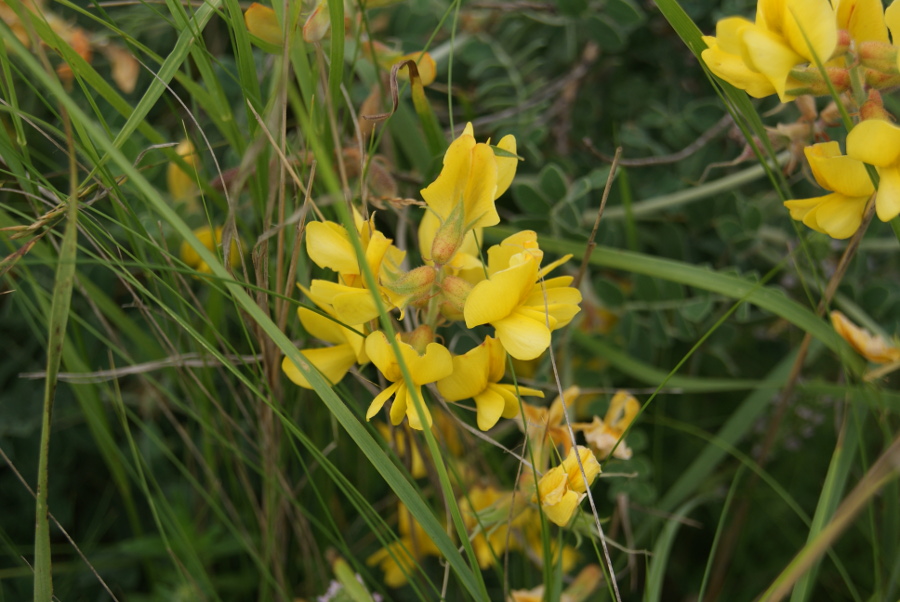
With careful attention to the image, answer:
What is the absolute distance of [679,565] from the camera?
133 cm

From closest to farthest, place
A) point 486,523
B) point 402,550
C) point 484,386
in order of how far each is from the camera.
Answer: point 484,386 < point 486,523 < point 402,550

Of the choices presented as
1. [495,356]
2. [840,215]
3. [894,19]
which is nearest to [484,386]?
[495,356]

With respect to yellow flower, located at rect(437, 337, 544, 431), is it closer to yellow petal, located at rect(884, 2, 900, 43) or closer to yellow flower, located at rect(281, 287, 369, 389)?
yellow flower, located at rect(281, 287, 369, 389)

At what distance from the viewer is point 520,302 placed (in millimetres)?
692

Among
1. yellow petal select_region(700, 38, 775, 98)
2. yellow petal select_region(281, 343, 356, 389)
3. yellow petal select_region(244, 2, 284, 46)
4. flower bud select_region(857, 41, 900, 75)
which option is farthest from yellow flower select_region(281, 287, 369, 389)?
flower bud select_region(857, 41, 900, 75)

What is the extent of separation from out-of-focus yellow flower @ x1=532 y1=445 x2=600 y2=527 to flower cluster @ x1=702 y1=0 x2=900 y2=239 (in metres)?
0.32

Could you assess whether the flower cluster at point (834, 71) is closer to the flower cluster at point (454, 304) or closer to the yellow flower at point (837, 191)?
the yellow flower at point (837, 191)

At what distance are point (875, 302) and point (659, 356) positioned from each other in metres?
0.35

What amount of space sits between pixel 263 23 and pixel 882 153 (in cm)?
64

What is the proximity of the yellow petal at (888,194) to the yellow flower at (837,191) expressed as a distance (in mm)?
39

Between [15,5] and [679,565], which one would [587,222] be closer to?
[679,565]

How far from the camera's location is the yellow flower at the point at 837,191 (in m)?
0.69

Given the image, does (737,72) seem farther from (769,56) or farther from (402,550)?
(402,550)

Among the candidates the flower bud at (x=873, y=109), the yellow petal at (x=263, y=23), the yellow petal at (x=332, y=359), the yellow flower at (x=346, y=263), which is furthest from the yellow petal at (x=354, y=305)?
the flower bud at (x=873, y=109)
